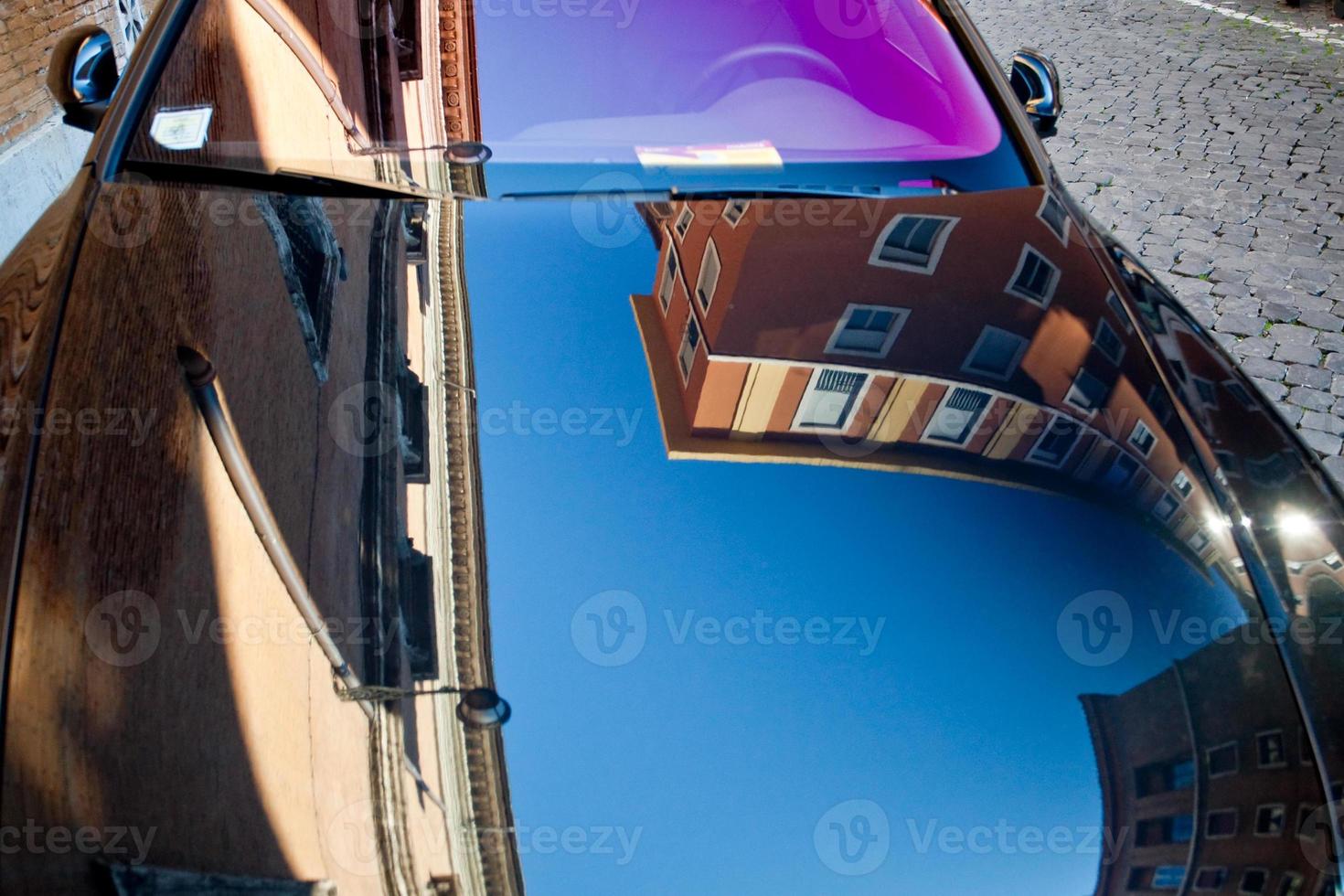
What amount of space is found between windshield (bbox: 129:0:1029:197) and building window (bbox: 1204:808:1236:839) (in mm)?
1352

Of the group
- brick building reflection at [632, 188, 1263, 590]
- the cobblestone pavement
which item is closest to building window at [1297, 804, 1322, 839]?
brick building reflection at [632, 188, 1263, 590]

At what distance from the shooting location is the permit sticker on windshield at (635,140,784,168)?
205 centimetres

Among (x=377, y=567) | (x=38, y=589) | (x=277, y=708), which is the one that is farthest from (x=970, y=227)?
(x=38, y=589)

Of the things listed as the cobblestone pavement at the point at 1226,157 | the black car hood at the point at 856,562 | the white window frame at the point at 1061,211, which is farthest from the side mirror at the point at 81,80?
the cobblestone pavement at the point at 1226,157

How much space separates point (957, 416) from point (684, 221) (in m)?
0.68

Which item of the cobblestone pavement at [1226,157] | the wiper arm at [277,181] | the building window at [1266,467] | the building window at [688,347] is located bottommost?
the building window at [1266,467]

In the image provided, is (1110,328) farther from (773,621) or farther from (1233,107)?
(1233,107)

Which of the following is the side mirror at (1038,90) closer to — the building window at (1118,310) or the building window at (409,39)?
the building window at (1118,310)

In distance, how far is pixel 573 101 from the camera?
6.84 ft

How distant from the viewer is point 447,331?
5.65 ft

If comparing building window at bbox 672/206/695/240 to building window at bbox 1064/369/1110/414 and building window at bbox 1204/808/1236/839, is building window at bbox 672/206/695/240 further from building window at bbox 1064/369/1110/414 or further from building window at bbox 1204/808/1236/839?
building window at bbox 1204/808/1236/839

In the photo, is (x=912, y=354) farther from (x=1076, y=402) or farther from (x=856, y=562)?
(x=856, y=562)

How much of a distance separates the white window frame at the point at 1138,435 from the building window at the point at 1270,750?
1.69ft

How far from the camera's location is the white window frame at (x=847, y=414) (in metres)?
1.65
